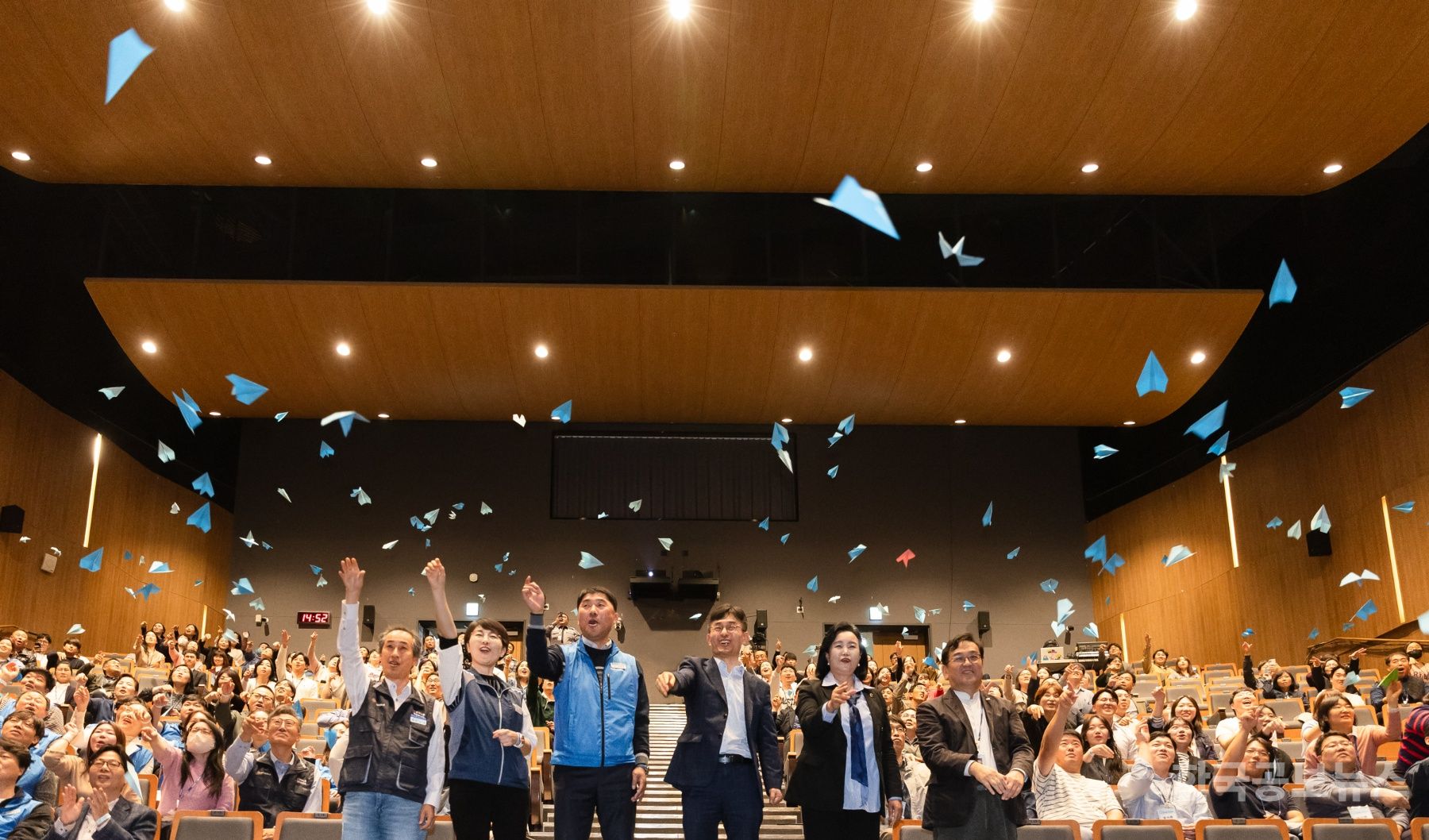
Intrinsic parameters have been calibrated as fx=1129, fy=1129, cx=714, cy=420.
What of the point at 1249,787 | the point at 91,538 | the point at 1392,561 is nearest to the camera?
the point at 1249,787

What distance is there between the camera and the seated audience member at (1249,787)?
5.59 metres

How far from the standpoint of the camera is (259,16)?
9.88 meters

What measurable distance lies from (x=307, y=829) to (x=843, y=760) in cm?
226

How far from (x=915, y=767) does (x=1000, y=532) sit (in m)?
11.4

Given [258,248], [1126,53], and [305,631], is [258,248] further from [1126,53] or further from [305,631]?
[1126,53]

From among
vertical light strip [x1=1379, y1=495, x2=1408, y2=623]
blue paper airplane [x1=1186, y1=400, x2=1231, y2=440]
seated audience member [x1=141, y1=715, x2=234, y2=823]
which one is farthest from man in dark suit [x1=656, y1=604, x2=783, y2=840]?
blue paper airplane [x1=1186, y1=400, x2=1231, y2=440]

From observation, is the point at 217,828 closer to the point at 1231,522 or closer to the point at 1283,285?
the point at 1283,285

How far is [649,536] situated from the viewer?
1784 centimetres

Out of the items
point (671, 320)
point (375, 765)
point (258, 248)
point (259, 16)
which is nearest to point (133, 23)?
point (259, 16)

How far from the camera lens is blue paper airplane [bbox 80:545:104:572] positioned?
47.4 feet

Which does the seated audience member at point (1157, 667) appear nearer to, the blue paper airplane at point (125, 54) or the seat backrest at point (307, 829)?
the seat backrest at point (307, 829)

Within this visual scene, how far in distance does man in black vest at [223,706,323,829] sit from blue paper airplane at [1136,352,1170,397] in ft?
40.1

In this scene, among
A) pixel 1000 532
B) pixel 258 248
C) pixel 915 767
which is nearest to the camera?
pixel 915 767

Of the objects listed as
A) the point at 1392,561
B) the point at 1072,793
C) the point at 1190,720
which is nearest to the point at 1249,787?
the point at 1072,793
